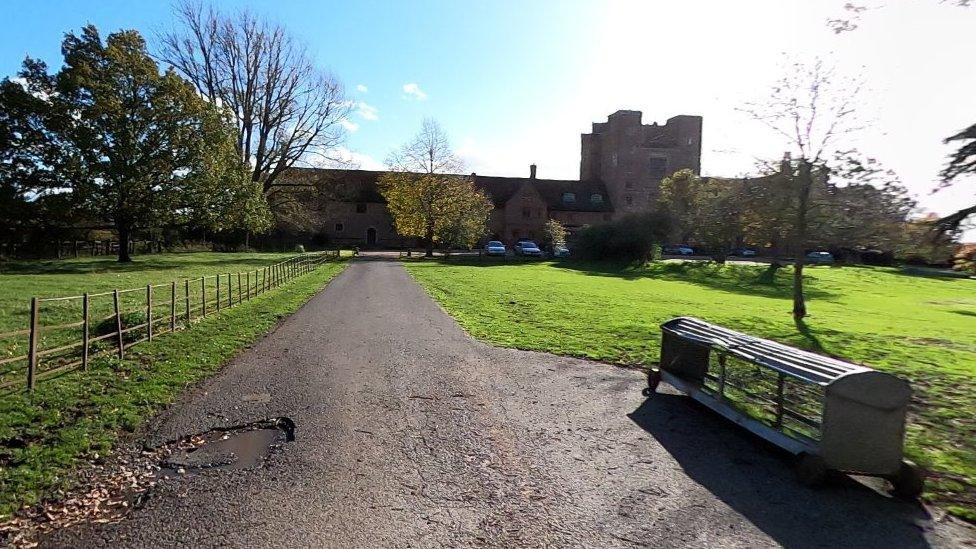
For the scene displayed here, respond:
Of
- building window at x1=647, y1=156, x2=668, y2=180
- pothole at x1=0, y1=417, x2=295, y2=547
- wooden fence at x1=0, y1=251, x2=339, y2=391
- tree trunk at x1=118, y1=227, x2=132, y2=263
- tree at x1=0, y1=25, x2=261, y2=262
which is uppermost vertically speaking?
building window at x1=647, y1=156, x2=668, y2=180

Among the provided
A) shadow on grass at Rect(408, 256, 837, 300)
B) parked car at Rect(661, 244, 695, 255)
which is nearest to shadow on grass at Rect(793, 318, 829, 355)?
shadow on grass at Rect(408, 256, 837, 300)

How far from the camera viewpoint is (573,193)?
74.6 meters

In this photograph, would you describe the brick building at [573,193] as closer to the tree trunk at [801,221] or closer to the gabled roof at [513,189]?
the gabled roof at [513,189]

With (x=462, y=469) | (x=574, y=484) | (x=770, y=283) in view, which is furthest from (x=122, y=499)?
(x=770, y=283)

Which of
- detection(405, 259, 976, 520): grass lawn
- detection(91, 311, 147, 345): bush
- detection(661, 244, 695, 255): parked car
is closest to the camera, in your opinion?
detection(405, 259, 976, 520): grass lawn

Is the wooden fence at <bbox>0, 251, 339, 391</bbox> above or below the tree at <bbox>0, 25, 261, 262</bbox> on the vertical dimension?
below

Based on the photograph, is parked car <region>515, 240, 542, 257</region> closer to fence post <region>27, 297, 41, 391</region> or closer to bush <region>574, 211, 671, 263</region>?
bush <region>574, 211, 671, 263</region>

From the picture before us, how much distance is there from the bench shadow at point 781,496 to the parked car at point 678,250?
206ft

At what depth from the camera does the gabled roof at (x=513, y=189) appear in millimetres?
69062

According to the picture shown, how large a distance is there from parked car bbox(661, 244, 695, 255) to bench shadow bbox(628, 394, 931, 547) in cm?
6270

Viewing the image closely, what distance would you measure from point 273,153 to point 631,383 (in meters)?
46.8

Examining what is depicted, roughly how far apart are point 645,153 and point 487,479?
7112cm

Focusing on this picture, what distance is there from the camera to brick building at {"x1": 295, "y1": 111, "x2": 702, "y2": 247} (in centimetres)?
6850

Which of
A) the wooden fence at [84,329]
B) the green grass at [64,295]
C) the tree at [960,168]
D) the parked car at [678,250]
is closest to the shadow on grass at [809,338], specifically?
the tree at [960,168]
